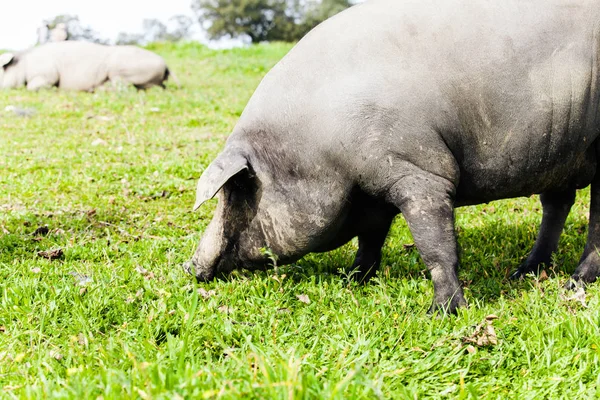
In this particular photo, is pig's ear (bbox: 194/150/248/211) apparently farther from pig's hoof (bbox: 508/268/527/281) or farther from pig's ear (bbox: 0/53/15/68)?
pig's ear (bbox: 0/53/15/68)

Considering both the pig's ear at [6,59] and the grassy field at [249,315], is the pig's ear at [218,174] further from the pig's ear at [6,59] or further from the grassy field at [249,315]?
the pig's ear at [6,59]

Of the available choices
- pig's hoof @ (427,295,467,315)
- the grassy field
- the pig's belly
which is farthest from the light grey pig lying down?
pig's hoof @ (427,295,467,315)

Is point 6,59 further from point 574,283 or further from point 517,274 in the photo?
point 574,283

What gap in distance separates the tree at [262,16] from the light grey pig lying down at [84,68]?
41.5 metres

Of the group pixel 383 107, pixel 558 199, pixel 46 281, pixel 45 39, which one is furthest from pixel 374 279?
pixel 45 39

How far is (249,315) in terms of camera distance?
3.31m

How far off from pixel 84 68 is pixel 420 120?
36.7 ft

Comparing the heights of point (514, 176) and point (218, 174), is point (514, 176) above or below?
below

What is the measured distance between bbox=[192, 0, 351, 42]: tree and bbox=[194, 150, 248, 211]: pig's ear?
51.5 metres

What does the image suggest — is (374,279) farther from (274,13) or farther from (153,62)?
(274,13)

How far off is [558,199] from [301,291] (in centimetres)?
193

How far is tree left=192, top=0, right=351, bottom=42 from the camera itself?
54.1 meters

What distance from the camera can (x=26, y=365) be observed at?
2.66 meters

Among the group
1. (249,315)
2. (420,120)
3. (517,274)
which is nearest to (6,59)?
(249,315)
